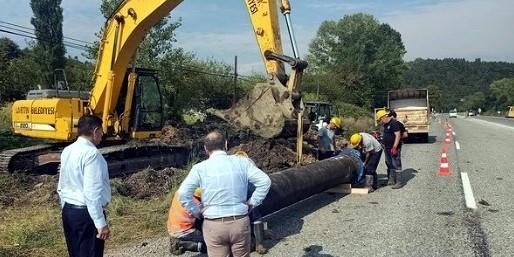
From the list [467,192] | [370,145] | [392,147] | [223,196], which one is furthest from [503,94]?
[223,196]

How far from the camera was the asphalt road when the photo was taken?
21.3ft

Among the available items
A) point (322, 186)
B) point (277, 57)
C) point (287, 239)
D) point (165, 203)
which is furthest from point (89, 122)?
point (277, 57)

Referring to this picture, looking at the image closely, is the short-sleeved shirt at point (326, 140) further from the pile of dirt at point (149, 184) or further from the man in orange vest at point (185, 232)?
the man in orange vest at point (185, 232)

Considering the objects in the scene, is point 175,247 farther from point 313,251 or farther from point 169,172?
point 169,172

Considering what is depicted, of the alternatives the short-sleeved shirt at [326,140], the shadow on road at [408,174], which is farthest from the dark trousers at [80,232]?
the short-sleeved shirt at [326,140]

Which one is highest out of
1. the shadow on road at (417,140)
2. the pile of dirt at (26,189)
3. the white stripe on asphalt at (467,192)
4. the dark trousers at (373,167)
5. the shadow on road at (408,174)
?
the dark trousers at (373,167)

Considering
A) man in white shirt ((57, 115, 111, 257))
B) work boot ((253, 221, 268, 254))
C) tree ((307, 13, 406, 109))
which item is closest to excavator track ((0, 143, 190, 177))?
work boot ((253, 221, 268, 254))

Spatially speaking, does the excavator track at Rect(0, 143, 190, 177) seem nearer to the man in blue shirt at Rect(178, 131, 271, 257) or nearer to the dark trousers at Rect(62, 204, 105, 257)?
the dark trousers at Rect(62, 204, 105, 257)

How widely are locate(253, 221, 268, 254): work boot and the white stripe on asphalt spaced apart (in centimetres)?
424

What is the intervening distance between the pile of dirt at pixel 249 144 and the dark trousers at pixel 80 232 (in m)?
7.76

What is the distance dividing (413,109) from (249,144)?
13438 mm

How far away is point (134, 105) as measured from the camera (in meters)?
13.1

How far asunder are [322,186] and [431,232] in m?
2.61

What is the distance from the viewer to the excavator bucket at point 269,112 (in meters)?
10.8
